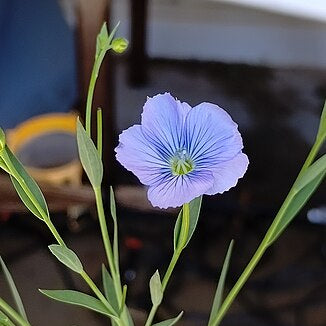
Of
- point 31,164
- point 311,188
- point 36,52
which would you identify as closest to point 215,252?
point 31,164

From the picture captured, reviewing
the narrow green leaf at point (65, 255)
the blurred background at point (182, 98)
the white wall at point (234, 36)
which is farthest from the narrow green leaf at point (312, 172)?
the white wall at point (234, 36)

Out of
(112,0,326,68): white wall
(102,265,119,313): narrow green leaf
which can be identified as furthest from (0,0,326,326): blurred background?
(102,265,119,313): narrow green leaf

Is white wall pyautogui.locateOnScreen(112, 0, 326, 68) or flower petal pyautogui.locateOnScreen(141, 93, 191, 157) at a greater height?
flower petal pyautogui.locateOnScreen(141, 93, 191, 157)

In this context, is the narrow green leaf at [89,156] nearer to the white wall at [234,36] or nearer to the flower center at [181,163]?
the flower center at [181,163]

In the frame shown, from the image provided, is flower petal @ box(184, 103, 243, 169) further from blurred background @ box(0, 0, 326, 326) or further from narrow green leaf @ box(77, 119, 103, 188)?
blurred background @ box(0, 0, 326, 326)

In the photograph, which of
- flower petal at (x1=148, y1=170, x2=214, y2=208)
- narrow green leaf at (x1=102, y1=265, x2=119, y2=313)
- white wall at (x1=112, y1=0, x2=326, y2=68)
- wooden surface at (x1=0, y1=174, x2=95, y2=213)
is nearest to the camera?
flower petal at (x1=148, y1=170, x2=214, y2=208)
